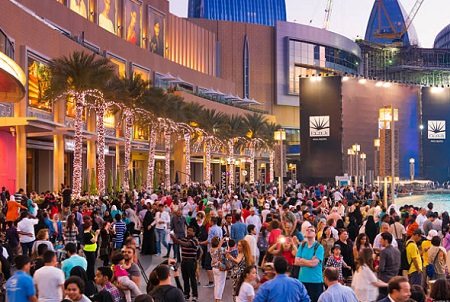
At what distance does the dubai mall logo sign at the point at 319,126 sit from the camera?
69.0 meters

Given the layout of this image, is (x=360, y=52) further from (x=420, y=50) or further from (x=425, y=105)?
(x=425, y=105)

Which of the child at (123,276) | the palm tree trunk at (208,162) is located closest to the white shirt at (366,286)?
the child at (123,276)

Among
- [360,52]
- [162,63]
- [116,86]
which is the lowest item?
[116,86]

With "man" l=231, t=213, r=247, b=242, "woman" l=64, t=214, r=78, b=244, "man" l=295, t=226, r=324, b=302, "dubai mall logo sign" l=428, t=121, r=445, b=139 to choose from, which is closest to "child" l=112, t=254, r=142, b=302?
"man" l=295, t=226, r=324, b=302

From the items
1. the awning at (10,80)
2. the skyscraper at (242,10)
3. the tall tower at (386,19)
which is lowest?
the awning at (10,80)

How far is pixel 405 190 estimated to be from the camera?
218ft

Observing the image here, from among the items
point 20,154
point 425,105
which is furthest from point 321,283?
point 425,105

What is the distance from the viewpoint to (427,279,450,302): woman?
25.0 feet

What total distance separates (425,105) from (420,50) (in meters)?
64.6

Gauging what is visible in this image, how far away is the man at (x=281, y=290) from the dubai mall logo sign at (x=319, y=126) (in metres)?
60.9

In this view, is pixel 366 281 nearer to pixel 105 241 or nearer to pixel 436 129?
pixel 105 241

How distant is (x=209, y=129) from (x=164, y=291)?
188 ft

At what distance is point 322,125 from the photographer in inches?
2726

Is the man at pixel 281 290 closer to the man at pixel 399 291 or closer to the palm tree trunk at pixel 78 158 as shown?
the man at pixel 399 291
